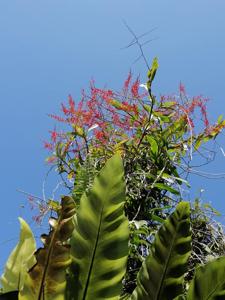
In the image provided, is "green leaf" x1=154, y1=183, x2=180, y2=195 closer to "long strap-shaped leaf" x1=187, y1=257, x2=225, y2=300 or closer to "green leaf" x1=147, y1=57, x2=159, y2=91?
"green leaf" x1=147, y1=57, x2=159, y2=91

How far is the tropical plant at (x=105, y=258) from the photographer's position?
0.99 meters

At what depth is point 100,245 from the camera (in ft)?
3.40

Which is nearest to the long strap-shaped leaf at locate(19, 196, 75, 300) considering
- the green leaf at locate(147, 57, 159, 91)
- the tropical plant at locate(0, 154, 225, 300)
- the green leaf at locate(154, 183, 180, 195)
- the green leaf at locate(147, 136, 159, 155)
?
the tropical plant at locate(0, 154, 225, 300)

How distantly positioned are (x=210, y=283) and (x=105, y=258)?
0.69ft

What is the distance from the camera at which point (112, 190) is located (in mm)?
1056

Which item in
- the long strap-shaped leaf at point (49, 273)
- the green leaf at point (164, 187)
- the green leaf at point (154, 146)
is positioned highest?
the green leaf at point (154, 146)

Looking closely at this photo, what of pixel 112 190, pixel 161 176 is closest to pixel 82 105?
pixel 161 176

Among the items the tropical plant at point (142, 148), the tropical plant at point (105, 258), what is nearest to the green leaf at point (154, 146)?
the tropical plant at point (142, 148)

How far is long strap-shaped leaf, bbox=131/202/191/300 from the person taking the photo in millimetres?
1046

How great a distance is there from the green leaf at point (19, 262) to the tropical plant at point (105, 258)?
0.48 feet

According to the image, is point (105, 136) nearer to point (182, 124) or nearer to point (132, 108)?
point (132, 108)

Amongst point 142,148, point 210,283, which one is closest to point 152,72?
point 142,148

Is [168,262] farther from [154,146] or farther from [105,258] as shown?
[154,146]

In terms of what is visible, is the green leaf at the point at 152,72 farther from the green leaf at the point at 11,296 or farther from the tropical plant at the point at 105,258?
the green leaf at the point at 11,296
